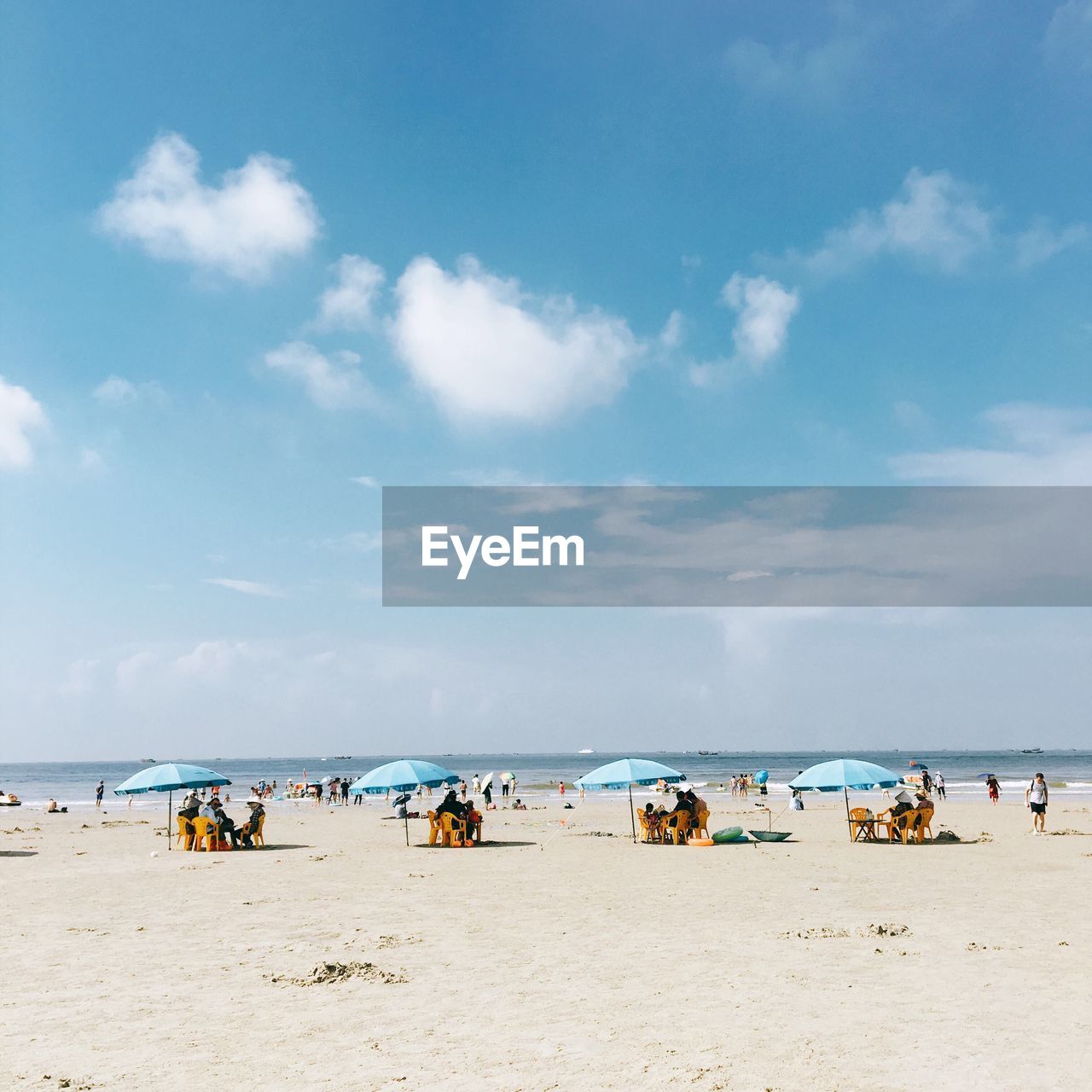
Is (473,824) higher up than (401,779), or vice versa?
(401,779)

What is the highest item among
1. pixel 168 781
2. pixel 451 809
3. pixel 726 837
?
pixel 168 781

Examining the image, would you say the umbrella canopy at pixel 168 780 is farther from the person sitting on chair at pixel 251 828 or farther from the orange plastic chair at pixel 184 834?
the person sitting on chair at pixel 251 828

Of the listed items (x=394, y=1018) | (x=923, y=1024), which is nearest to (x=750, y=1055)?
(x=923, y=1024)

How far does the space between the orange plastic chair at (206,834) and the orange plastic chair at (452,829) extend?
5.78 metres

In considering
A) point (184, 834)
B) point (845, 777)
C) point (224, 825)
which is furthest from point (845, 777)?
point (184, 834)

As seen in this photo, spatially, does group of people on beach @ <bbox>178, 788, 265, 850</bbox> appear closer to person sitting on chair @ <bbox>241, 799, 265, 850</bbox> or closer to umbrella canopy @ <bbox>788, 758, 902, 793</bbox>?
person sitting on chair @ <bbox>241, 799, 265, 850</bbox>

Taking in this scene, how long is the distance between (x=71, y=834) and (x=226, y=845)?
386 inches

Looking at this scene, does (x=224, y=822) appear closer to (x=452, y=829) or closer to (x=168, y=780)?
(x=168, y=780)

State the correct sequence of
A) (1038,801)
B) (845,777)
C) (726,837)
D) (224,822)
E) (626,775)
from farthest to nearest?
(1038,801) → (224,822) → (726,837) → (626,775) → (845,777)

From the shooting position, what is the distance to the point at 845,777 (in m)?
22.6

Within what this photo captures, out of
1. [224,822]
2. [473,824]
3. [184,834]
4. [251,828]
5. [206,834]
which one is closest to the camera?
[206,834]

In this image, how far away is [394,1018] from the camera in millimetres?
8430

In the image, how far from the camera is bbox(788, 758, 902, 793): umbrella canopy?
22.0m

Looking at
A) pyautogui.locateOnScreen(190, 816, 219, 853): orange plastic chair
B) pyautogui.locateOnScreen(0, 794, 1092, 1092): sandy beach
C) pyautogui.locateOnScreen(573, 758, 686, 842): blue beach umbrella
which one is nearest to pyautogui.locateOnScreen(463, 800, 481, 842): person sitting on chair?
pyautogui.locateOnScreen(573, 758, 686, 842): blue beach umbrella
